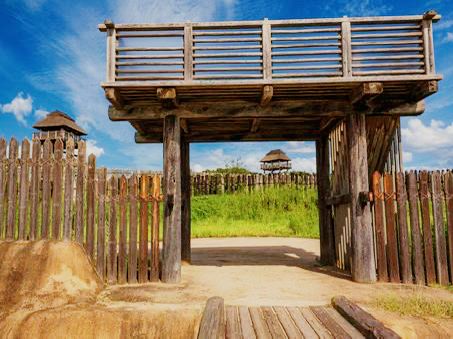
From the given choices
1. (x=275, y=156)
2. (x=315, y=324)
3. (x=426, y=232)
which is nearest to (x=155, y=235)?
Result: (x=315, y=324)

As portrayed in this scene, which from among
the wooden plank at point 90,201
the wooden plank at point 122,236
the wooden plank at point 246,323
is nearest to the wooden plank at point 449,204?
the wooden plank at point 246,323

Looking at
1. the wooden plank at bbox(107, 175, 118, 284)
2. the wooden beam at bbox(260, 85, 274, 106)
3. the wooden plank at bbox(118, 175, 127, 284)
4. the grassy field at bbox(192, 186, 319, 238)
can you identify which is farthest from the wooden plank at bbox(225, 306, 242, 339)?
the grassy field at bbox(192, 186, 319, 238)

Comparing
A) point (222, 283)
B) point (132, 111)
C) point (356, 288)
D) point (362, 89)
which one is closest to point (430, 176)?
point (362, 89)

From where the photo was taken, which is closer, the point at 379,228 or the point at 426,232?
the point at 426,232

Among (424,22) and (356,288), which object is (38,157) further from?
(424,22)

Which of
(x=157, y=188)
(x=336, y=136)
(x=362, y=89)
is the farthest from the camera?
(x=336, y=136)

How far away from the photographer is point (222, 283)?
684cm

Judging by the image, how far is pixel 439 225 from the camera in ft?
22.9

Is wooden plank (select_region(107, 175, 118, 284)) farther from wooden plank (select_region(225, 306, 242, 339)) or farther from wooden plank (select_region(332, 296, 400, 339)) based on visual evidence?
wooden plank (select_region(332, 296, 400, 339))

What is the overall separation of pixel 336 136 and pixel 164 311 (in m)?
6.01

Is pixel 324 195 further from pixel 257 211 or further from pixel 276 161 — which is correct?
pixel 276 161

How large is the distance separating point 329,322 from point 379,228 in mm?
3339

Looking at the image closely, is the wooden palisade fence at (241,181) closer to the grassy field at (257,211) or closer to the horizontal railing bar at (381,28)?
the grassy field at (257,211)

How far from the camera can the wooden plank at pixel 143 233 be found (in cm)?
696
